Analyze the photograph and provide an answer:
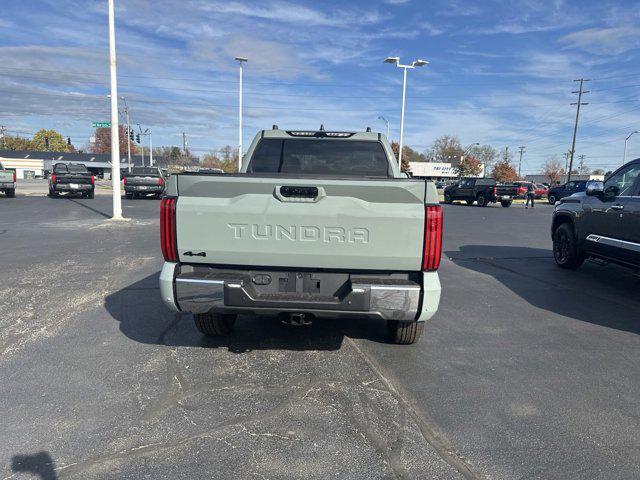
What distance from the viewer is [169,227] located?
358 centimetres

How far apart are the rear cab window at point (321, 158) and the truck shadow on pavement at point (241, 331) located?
5.88 ft

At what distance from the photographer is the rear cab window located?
555cm

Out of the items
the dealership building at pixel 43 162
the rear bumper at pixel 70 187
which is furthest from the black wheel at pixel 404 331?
the dealership building at pixel 43 162

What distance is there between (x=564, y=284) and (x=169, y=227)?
637cm

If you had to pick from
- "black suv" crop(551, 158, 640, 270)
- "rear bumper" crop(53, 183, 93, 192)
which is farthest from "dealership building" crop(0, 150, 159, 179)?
"black suv" crop(551, 158, 640, 270)

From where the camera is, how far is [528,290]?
692 cm

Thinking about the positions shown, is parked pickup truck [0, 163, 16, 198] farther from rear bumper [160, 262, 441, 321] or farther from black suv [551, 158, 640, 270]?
black suv [551, 158, 640, 270]

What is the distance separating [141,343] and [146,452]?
1.87m

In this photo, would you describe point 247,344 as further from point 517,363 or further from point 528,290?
point 528,290

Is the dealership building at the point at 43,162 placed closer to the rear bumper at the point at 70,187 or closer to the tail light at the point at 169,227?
the rear bumper at the point at 70,187

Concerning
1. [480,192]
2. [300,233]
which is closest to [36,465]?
[300,233]

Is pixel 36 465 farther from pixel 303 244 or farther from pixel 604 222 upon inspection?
pixel 604 222

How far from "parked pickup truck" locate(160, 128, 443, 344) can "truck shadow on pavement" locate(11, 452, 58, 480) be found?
134cm

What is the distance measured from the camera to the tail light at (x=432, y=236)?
344cm
